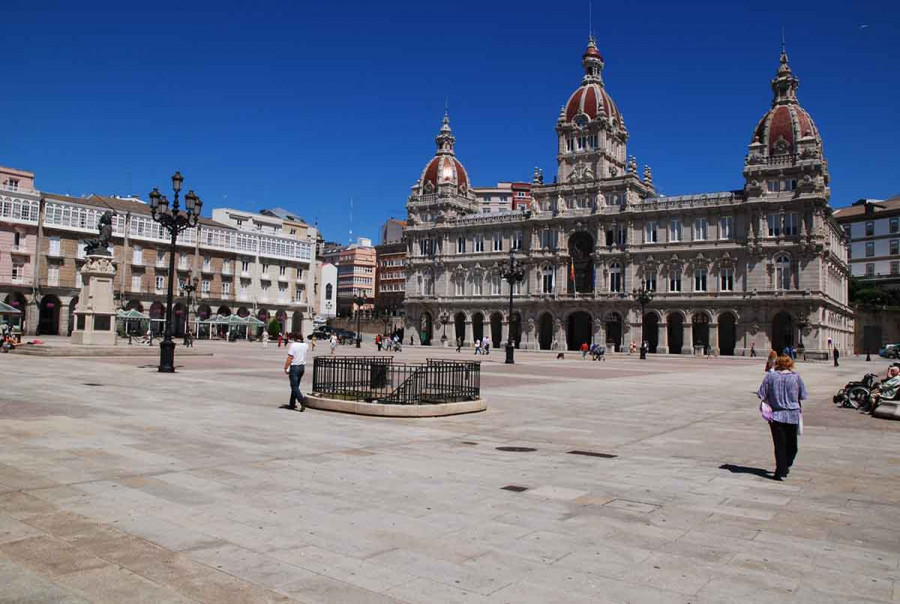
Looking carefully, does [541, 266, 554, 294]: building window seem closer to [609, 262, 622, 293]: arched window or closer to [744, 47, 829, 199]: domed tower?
[609, 262, 622, 293]: arched window

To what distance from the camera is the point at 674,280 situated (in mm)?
70062

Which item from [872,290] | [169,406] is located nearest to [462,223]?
[872,290]

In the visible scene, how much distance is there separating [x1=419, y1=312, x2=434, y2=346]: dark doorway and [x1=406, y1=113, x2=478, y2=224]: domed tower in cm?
1284

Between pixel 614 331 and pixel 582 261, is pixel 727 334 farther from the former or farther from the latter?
pixel 582 261

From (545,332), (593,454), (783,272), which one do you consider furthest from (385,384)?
(545,332)

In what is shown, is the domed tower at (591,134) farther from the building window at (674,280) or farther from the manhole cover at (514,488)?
the manhole cover at (514,488)

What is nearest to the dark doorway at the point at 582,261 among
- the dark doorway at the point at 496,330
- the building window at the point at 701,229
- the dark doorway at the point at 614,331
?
the dark doorway at the point at 614,331

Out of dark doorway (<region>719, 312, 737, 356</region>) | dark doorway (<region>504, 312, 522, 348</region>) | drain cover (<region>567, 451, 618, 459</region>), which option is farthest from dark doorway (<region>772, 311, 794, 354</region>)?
drain cover (<region>567, 451, 618, 459</region>)

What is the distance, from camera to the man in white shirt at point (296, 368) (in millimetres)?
15094

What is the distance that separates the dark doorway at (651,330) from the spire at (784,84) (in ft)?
80.4

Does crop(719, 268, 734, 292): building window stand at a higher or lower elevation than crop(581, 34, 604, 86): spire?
lower

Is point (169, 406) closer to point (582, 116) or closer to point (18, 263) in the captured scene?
point (18, 263)

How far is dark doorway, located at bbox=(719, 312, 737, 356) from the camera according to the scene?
2685 inches

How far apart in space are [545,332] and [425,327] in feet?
56.6
